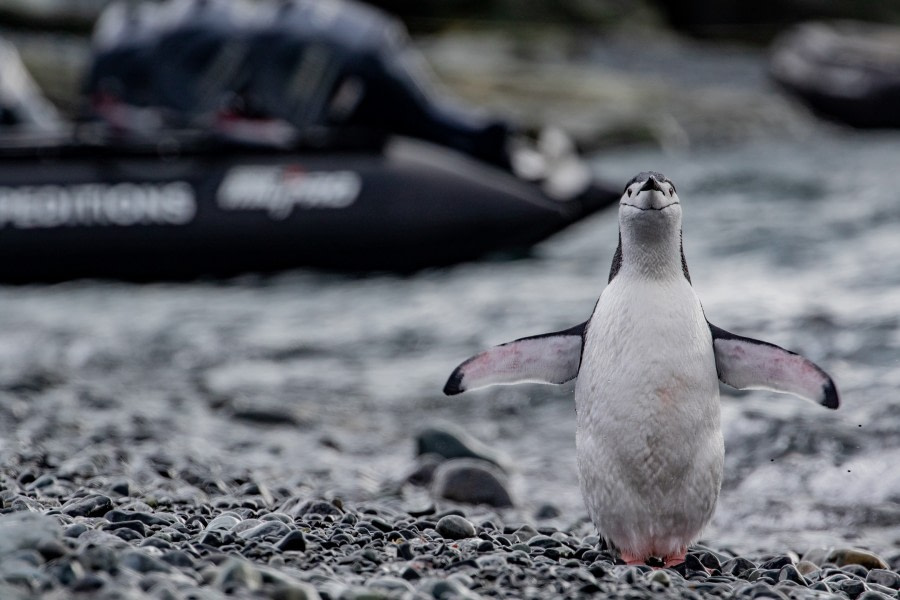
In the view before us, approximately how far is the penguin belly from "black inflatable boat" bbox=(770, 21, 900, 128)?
17222mm

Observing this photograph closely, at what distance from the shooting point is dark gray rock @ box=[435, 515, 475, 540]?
3.04m

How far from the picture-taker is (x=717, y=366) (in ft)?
10.0

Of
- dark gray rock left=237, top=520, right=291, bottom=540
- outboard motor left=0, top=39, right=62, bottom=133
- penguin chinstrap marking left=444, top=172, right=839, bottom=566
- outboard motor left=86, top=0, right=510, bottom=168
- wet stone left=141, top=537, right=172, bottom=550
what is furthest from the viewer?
outboard motor left=0, top=39, right=62, bottom=133

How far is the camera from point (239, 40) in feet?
30.6

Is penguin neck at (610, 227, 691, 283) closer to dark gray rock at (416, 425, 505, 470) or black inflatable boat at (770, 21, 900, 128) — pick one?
dark gray rock at (416, 425, 505, 470)

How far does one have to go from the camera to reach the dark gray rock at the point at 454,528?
3043 mm

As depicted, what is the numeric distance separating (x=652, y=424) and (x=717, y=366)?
311mm

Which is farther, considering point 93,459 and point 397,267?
point 397,267

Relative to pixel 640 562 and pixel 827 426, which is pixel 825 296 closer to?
pixel 827 426

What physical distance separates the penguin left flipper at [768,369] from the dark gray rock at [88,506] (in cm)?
171

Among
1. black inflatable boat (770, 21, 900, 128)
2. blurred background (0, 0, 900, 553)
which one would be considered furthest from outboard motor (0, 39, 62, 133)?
black inflatable boat (770, 21, 900, 128)

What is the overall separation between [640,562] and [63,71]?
19.6 metres

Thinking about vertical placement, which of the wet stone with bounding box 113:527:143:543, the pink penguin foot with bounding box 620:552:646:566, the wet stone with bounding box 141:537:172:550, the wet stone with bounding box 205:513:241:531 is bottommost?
the pink penguin foot with bounding box 620:552:646:566

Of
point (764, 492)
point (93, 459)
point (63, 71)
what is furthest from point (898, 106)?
point (93, 459)
